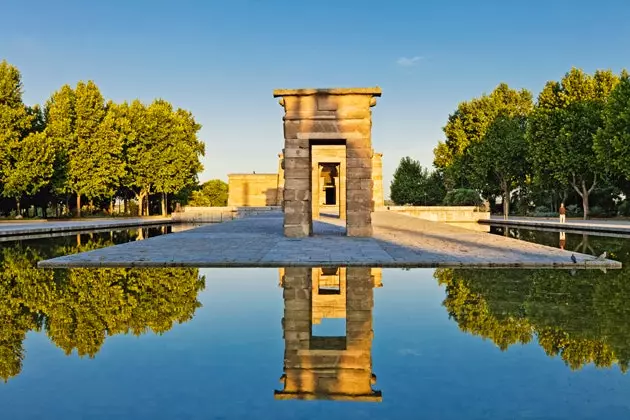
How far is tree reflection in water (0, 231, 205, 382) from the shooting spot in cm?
576

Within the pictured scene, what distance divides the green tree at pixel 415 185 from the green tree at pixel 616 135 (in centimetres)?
2913

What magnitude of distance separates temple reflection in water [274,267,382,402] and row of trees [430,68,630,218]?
32.6 metres

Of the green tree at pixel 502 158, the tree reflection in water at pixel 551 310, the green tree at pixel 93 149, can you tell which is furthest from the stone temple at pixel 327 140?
the green tree at pixel 502 158

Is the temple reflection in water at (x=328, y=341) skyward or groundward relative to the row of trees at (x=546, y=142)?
groundward

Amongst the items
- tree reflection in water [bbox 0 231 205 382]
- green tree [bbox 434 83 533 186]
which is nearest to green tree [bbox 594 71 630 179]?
green tree [bbox 434 83 533 186]

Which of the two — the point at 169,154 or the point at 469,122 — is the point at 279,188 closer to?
the point at 169,154

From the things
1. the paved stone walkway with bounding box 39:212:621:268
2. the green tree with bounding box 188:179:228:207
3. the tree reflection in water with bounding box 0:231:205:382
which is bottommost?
the tree reflection in water with bounding box 0:231:205:382

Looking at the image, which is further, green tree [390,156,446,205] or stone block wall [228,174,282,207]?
green tree [390,156,446,205]

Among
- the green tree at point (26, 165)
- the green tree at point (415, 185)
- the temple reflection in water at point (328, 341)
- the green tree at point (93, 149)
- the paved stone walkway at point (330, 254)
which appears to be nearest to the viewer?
the temple reflection in water at point (328, 341)

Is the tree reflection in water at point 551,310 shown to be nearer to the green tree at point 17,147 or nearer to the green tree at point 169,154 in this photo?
the green tree at point 17,147

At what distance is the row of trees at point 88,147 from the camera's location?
129 ft

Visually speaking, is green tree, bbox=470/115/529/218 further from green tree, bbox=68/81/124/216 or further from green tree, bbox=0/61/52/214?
green tree, bbox=0/61/52/214

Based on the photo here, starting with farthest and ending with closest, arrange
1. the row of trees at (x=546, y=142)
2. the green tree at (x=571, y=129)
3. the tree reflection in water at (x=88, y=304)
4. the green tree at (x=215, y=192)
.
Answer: the green tree at (x=215, y=192) → the green tree at (x=571, y=129) → the row of trees at (x=546, y=142) → the tree reflection in water at (x=88, y=304)

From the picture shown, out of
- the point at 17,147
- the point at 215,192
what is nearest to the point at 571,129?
the point at 17,147
